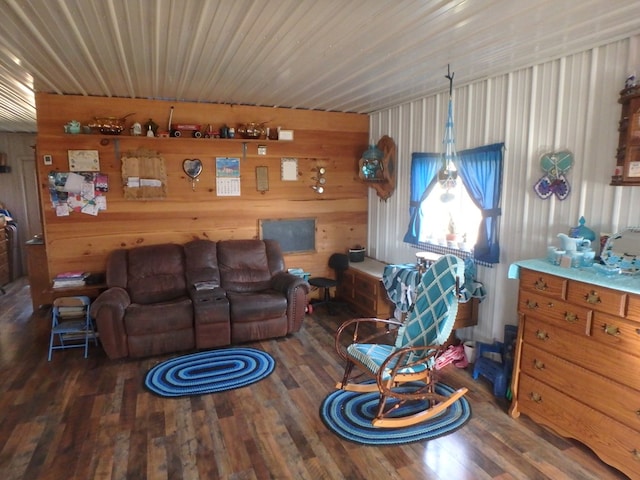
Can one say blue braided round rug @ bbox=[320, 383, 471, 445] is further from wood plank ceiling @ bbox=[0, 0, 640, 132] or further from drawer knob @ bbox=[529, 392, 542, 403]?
wood plank ceiling @ bbox=[0, 0, 640, 132]

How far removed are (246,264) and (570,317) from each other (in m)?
3.12

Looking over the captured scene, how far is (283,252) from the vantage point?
507 cm

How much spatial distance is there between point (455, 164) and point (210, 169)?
264cm

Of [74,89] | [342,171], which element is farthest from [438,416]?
[74,89]

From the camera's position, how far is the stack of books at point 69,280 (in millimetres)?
4054

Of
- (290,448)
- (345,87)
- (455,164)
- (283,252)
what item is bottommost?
(290,448)

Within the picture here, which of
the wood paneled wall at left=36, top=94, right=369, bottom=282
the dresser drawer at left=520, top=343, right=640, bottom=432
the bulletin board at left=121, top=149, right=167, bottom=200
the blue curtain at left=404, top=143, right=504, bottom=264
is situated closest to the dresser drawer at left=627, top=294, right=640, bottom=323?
the dresser drawer at left=520, top=343, right=640, bottom=432

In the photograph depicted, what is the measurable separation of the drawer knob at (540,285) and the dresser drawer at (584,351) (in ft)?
0.69

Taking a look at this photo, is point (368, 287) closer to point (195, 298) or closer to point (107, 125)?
point (195, 298)

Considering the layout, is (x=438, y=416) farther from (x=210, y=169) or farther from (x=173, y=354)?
(x=210, y=169)

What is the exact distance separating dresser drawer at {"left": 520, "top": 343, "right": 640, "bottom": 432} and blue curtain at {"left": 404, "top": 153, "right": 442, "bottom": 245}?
6.37 feet

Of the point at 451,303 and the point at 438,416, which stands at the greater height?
the point at 451,303

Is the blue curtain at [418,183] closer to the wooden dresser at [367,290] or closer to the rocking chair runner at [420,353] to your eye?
the wooden dresser at [367,290]

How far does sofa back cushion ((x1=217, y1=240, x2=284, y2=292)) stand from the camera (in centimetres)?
441
